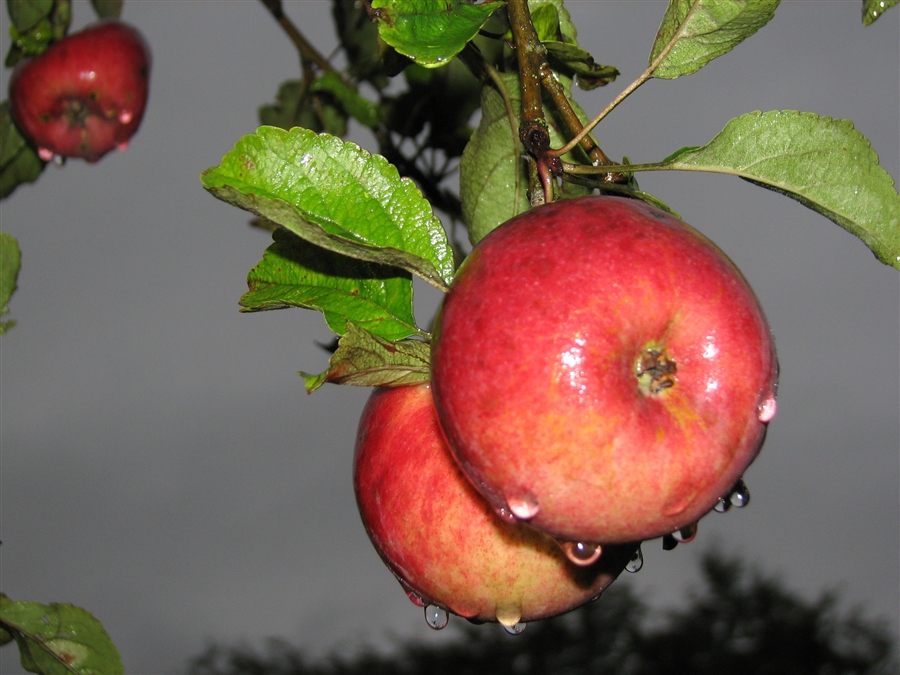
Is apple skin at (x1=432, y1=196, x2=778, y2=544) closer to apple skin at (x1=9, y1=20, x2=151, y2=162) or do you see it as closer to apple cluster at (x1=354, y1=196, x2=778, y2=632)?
apple cluster at (x1=354, y1=196, x2=778, y2=632)

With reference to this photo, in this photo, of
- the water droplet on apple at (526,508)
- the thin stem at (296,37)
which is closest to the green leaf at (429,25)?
the water droplet on apple at (526,508)

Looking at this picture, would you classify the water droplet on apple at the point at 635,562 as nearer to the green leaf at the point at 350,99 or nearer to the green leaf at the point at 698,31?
the green leaf at the point at 698,31

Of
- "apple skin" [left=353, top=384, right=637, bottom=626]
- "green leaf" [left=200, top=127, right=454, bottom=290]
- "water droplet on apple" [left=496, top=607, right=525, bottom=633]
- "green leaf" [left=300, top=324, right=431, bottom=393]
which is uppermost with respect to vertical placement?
"green leaf" [left=200, top=127, right=454, bottom=290]

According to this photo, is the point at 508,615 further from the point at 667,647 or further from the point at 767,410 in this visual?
the point at 667,647

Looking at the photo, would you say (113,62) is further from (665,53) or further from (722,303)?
(722,303)

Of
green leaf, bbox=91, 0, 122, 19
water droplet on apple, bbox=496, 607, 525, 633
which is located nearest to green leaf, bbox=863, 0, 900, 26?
water droplet on apple, bbox=496, 607, 525, 633

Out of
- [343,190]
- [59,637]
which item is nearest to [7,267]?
[59,637]
